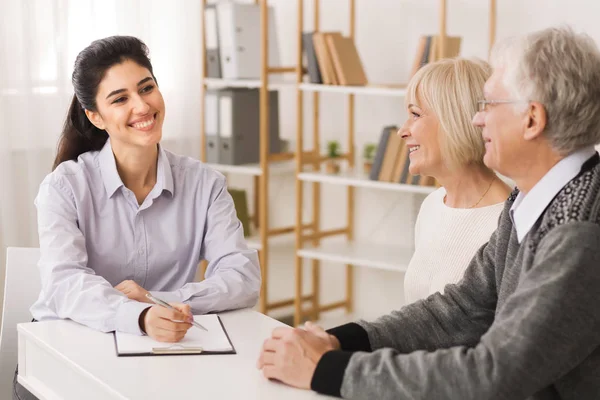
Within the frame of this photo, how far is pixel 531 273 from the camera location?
4.25 feet

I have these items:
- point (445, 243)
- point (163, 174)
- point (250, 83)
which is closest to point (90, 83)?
point (163, 174)

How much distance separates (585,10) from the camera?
3566mm

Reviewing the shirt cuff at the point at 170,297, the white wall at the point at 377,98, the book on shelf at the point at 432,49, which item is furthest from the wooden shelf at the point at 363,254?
the shirt cuff at the point at 170,297

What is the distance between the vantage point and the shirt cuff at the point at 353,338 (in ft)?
5.35

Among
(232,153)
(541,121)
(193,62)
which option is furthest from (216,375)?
(193,62)

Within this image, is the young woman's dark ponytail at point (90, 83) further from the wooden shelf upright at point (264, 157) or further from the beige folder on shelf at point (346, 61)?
the wooden shelf upright at point (264, 157)

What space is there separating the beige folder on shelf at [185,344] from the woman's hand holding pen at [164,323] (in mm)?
13

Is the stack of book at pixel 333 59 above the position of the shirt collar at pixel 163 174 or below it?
above

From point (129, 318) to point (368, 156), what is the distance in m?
2.47

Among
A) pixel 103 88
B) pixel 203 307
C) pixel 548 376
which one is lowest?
pixel 203 307

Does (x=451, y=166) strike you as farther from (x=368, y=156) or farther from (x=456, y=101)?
(x=368, y=156)

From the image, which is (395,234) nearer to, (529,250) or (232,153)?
(232,153)

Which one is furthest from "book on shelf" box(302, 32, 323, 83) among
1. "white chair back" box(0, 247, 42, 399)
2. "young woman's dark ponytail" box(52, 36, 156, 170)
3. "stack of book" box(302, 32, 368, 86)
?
"white chair back" box(0, 247, 42, 399)

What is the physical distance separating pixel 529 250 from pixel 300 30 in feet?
9.03
